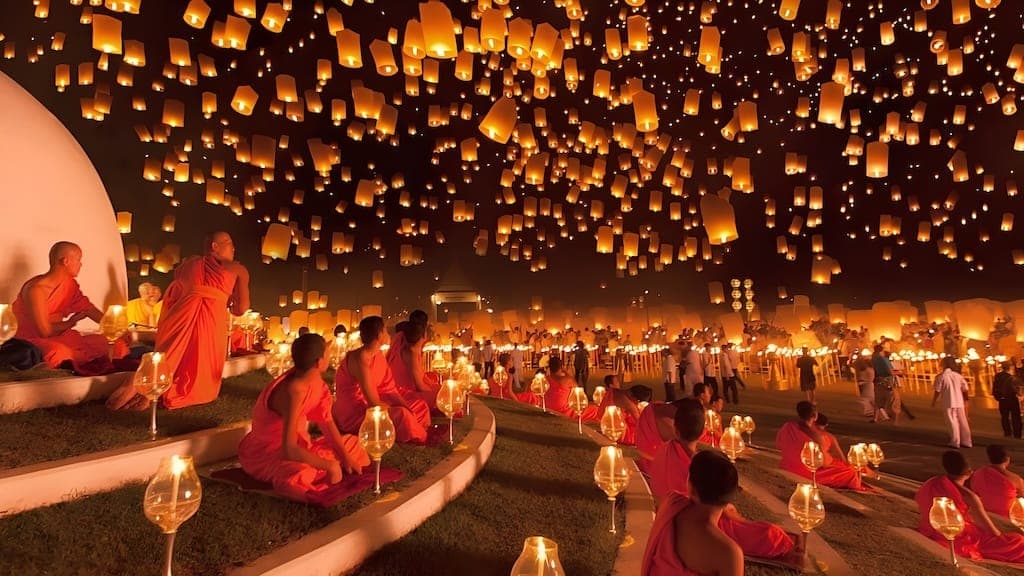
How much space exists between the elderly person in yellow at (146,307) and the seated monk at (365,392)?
113 inches

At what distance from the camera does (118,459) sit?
12.4ft

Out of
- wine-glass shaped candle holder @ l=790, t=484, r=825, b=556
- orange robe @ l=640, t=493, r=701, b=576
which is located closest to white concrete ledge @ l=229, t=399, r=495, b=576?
orange robe @ l=640, t=493, r=701, b=576

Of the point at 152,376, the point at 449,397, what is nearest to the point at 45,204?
the point at 152,376

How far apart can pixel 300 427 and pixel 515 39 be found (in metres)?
6.22

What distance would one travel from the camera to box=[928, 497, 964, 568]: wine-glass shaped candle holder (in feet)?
16.8

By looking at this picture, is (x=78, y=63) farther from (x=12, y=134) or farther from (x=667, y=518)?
(x=667, y=518)

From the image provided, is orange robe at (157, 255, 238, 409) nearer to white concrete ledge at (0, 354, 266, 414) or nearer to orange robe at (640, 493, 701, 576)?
white concrete ledge at (0, 354, 266, 414)

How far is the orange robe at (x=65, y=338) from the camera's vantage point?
572 centimetres

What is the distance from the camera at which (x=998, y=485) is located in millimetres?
6598

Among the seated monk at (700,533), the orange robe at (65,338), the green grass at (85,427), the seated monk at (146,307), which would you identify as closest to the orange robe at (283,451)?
the green grass at (85,427)

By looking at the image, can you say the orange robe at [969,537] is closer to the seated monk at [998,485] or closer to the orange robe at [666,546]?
the seated monk at [998,485]

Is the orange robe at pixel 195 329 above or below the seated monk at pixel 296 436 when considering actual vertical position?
above

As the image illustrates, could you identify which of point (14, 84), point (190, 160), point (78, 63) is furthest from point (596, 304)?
point (14, 84)

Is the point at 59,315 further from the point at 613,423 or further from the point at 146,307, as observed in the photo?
the point at 613,423
